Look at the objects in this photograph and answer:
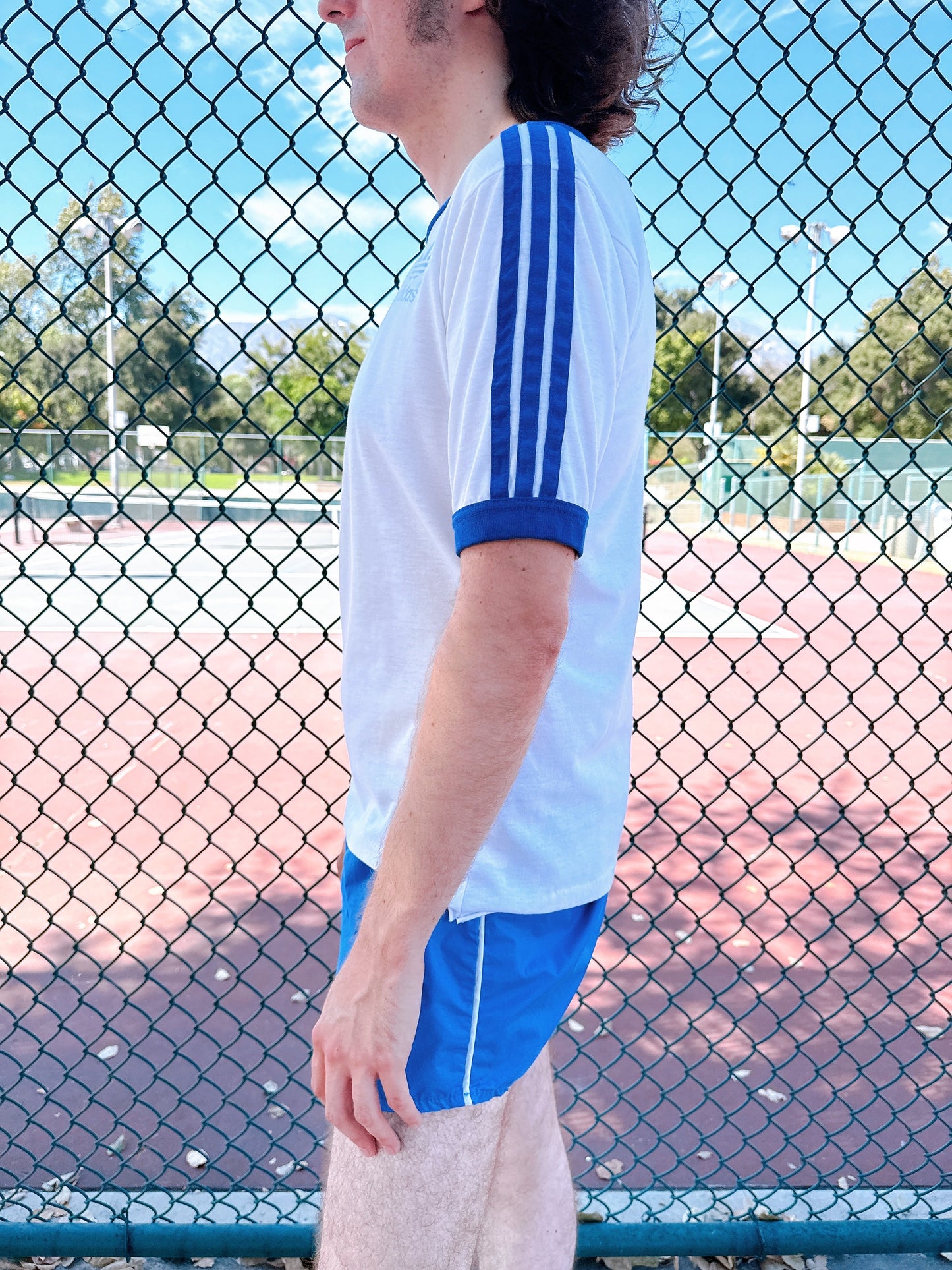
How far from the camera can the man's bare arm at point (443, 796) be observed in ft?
2.80

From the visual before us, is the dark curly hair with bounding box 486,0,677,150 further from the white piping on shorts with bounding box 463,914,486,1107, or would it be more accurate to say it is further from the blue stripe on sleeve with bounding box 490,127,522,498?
the white piping on shorts with bounding box 463,914,486,1107

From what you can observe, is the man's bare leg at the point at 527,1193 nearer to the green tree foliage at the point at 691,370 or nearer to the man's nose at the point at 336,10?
the green tree foliage at the point at 691,370

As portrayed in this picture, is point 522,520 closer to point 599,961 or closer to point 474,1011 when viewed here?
point 474,1011

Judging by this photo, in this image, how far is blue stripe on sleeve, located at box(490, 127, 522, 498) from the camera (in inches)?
32.8

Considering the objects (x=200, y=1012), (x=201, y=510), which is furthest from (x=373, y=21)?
(x=201, y=510)

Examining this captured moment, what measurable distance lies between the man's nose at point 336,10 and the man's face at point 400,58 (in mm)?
46

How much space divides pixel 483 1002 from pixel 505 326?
73 centimetres

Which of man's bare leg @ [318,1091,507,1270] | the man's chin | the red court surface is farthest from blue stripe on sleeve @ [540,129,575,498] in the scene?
the red court surface

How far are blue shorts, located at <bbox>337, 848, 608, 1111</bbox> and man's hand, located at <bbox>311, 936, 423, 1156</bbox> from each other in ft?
0.10

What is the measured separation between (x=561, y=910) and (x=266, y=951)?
2.86 m

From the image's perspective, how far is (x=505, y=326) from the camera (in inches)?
33.5

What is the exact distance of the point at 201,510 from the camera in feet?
84.6

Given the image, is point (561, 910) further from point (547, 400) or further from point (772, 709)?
point (772, 709)

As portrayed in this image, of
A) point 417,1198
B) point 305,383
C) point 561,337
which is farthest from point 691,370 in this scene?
point 305,383
